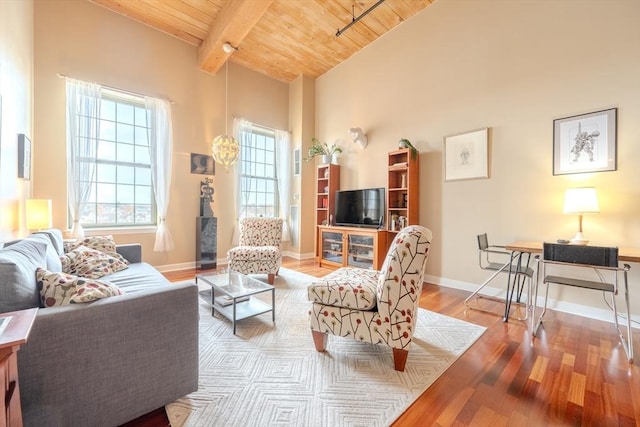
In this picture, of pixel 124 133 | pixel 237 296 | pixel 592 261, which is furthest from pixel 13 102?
pixel 592 261

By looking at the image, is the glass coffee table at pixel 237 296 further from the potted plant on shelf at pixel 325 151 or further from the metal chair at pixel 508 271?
the potted plant on shelf at pixel 325 151

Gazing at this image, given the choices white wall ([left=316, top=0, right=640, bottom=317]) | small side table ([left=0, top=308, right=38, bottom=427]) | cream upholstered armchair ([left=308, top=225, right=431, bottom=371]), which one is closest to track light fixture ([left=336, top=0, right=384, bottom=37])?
white wall ([left=316, top=0, right=640, bottom=317])

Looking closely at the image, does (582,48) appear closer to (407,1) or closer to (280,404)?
(407,1)

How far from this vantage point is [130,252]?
3.00 m

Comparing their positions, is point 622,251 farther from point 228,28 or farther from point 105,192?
point 105,192

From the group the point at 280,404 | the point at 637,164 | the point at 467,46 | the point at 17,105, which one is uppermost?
the point at 467,46

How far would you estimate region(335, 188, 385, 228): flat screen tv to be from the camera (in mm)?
4180

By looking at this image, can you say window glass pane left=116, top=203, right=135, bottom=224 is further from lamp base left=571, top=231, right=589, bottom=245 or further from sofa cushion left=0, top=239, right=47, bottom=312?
lamp base left=571, top=231, right=589, bottom=245

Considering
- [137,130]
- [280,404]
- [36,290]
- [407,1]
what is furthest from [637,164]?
[137,130]

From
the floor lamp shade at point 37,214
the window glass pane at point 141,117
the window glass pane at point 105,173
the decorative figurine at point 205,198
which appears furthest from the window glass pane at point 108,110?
the floor lamp shade at point 37,214

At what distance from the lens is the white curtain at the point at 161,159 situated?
4059mm

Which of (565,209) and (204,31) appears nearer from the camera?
(565,209)

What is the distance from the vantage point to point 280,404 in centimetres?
144

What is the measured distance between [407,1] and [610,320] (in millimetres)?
4359
